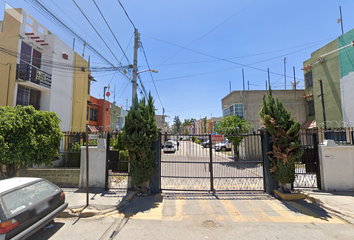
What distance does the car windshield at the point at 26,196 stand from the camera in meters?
3.31

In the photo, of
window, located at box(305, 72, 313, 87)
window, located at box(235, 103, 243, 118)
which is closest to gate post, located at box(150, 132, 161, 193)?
window, located at box(235, 103, 243, 118)

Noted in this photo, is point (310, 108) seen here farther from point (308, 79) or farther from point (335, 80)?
point (335, 80)

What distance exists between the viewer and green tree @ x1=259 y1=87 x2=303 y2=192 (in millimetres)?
5836

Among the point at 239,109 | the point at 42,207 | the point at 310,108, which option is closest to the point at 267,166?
the point at 42,207

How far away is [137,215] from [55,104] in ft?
52.1

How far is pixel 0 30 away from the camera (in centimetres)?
1396

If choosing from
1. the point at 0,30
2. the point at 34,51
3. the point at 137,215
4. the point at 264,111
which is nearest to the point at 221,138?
the point at 264,111

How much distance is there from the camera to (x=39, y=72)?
14203 mm

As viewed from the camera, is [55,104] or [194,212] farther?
[55,104]

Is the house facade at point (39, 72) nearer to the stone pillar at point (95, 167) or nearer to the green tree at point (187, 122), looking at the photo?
the stone pillar at point (95, 167)

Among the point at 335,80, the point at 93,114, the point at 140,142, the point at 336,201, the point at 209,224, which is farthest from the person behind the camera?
the point at 93,114

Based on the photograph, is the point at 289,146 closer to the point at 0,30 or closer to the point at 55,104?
the point at 55,104

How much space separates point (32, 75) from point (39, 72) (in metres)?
0.74

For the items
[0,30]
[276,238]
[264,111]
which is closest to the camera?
[276,238]
